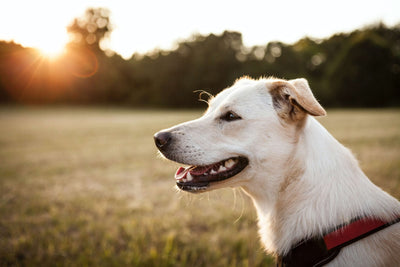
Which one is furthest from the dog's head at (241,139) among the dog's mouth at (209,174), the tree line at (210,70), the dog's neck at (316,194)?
the tree line at (210,70)

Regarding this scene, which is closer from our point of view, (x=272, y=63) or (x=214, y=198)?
(x=214, y=198)

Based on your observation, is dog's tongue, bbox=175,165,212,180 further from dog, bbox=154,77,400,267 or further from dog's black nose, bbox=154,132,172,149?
dog's black nose, bbox=154,132,172,149

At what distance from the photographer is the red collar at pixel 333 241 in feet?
6.11

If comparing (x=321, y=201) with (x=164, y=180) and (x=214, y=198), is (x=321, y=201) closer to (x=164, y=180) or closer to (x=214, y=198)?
(x=214, y=198)

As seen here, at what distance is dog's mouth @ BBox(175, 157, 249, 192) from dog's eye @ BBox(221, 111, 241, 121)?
1.31 ft

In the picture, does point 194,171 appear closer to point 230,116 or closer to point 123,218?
point 230,116

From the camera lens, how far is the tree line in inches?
1718

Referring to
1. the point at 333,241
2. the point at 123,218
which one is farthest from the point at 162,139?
A: the point at 123,218

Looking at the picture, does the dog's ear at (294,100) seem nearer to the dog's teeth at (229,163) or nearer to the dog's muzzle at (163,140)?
the dog's teeth at (229,163)

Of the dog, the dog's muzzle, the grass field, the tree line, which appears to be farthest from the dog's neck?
the tree line

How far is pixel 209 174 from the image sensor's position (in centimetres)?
244

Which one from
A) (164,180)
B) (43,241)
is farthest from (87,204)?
(164,180)

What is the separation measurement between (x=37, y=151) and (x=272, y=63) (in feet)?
143

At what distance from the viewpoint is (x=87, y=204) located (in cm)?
470
